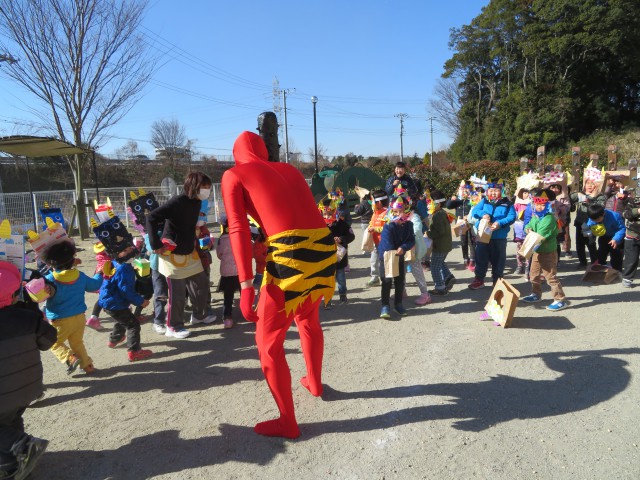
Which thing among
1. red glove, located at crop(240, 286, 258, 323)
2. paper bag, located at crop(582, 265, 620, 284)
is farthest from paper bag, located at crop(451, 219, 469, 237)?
red glove, located at crop(240, 286, 258, 323)

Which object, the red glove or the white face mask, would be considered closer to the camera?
the red glove

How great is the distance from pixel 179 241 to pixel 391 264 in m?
2.50

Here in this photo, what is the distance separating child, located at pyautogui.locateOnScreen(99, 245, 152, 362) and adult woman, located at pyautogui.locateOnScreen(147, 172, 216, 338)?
335mm

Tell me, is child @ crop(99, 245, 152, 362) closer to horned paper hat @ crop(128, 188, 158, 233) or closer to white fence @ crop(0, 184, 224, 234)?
horned paper hat @ crop(128, 188, 158, 233)

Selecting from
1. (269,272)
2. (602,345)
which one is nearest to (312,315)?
(269,272)

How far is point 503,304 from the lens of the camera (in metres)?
4.74

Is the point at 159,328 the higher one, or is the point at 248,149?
the point at 248,149

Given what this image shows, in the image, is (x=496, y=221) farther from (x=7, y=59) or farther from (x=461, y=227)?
(x=7, y=59)

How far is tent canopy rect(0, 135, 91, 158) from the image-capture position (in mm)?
7821

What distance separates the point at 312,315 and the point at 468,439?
1.34m

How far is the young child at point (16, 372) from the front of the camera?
240cm

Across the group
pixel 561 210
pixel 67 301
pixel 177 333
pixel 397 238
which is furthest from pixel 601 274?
pixel 67 301

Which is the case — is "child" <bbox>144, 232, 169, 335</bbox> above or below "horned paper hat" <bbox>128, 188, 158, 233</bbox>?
below

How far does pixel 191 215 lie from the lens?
4.51 m
